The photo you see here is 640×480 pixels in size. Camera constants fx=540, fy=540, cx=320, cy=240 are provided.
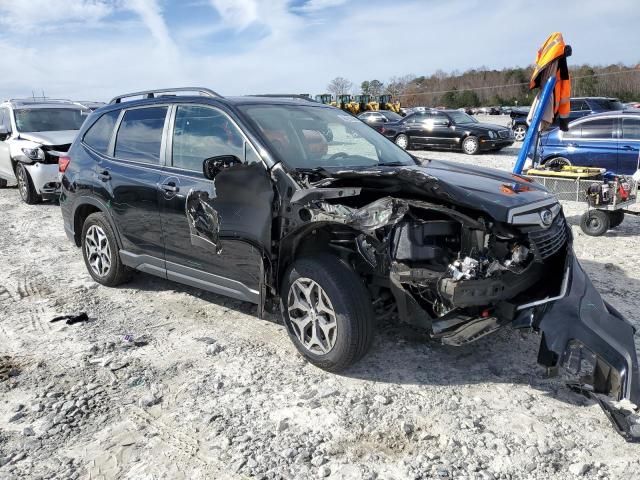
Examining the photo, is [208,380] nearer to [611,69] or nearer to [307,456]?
[307,456]

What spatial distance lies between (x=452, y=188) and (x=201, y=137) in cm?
211

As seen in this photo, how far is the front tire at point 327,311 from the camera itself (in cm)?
337

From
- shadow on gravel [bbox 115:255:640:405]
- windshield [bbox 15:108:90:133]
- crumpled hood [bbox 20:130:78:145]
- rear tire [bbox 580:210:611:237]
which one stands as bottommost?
shadow on gravel [bbox 115:255:640:405]

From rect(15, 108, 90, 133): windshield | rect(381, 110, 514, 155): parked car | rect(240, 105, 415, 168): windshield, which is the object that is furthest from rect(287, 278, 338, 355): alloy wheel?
rect(381, 110, 514, 155): parked car

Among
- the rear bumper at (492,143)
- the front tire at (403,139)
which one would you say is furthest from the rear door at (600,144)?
the front tire at (403,139)

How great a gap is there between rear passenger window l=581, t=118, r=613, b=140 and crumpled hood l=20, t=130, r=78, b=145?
33.0ft

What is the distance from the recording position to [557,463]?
274cm

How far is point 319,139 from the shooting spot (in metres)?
4.29

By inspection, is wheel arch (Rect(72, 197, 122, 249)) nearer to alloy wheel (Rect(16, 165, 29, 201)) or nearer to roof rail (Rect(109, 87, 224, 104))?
roof rail (Rect(109, 87, 224, 104))

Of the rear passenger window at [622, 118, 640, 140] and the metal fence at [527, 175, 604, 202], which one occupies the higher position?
the rear passenger window at [622, 118, 640, 140]

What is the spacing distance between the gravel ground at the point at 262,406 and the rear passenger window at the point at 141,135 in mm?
1400

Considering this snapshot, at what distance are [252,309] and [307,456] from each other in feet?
7.01

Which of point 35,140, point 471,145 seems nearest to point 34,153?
point 35,140

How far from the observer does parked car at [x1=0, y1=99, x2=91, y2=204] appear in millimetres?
9852
